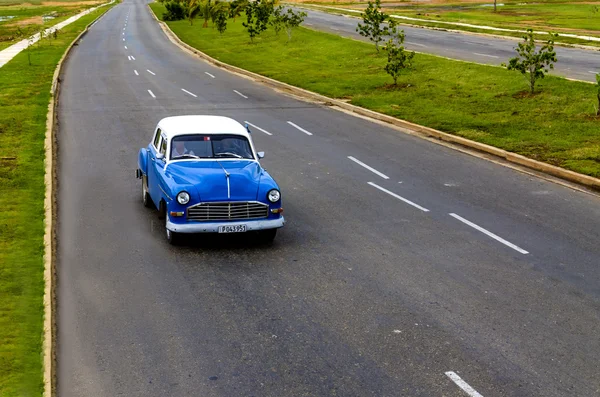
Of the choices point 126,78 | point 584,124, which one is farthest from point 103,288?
point 126,78

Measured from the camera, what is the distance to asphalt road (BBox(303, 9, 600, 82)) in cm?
3366

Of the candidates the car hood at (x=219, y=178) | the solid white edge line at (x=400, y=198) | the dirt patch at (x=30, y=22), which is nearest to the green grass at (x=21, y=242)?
the car hood at (x=219, y=178)

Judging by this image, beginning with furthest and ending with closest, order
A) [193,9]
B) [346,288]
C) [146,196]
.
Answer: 1. [193,9]
2. [146,196]
3. [346,288]

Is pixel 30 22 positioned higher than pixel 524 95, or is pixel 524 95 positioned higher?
pixel 524 95

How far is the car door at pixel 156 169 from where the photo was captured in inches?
561

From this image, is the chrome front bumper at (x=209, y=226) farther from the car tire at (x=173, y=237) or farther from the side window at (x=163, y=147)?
the side window at (x=163, y=147)

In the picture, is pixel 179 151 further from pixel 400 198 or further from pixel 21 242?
pixel 400 198

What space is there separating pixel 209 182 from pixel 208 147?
54.0 inches

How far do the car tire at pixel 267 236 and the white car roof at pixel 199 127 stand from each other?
2221 millimetres

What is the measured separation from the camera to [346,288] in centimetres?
1128

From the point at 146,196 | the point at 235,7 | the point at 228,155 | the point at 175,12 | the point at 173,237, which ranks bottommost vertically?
the point at 175,12

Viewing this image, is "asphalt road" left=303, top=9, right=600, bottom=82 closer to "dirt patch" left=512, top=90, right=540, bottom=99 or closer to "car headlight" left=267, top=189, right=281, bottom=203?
"dirt patch" left=512, top=90, right=540, bottom=99

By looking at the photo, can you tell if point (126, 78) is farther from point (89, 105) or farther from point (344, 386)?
point (344, 386)

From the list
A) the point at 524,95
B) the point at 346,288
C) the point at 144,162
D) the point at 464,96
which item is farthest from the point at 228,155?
the point at 464,96
